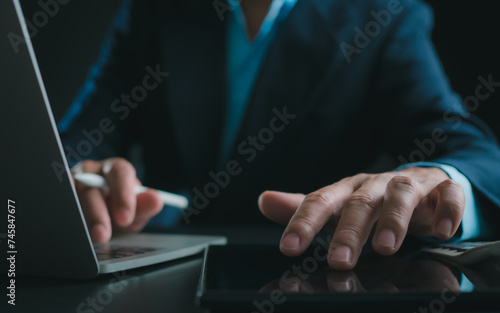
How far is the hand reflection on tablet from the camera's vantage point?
279mm

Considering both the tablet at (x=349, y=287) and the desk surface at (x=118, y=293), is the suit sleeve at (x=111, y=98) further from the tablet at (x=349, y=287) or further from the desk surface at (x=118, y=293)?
the tablet at (x=349, y=287)

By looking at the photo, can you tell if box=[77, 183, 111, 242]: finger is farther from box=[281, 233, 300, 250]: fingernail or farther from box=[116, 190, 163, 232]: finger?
box=[281, 233, 300, 250]: fingernail

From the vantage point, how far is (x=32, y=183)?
332 millimetres

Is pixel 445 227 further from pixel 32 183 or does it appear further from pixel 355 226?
pixel 32 183

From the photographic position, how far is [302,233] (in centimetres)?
41

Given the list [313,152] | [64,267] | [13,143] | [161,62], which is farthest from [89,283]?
[161,62]

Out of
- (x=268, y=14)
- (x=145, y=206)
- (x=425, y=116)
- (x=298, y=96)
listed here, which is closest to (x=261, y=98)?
(x=298, y=96)

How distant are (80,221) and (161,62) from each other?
1.01 m

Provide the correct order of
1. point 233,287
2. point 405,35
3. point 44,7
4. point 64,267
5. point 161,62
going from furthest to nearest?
1. point 44,7
2. point 161,62
3. point 405,35
4. point 64,267
5. point 233,287

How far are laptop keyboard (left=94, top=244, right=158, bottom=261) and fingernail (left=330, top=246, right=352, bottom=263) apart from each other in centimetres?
22

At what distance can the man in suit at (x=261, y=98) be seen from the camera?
112cm

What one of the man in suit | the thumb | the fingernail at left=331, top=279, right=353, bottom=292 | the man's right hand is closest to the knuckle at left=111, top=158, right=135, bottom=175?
the man's right hand

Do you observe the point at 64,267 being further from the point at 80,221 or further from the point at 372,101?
the point at 372,101

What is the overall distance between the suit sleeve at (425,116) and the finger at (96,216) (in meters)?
0.53
